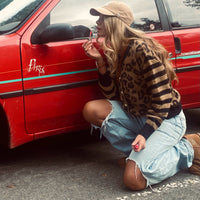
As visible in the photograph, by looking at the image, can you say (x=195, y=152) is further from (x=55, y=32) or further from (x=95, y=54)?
(x=55, y=32)

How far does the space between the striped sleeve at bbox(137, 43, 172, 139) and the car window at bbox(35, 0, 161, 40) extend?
1.85 feet

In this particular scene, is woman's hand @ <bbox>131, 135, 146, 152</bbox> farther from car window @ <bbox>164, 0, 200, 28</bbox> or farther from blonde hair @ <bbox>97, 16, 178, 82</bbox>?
car window @ <bbox>164, 0, 200, 28</bbox>

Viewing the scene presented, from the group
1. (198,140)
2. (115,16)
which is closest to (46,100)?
(115,16)

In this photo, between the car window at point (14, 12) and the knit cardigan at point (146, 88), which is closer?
the knit cardigan at point (146, 88)

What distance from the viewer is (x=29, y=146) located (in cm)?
397

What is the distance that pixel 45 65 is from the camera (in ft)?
10.1

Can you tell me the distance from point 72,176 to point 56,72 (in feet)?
2.64

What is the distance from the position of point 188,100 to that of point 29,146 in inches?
61.3

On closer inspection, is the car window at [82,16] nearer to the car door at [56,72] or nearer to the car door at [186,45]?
the car door at [56,72]

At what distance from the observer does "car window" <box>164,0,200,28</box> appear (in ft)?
12.0

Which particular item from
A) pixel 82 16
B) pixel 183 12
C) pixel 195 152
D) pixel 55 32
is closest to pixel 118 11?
pixel 82 16

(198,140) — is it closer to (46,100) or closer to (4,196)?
(46,100)

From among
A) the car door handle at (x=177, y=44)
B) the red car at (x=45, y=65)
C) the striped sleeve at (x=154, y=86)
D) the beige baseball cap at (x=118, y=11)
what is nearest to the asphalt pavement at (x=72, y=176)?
the red car at (x=45, y=65)

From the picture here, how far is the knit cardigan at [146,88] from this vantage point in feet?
9.50
